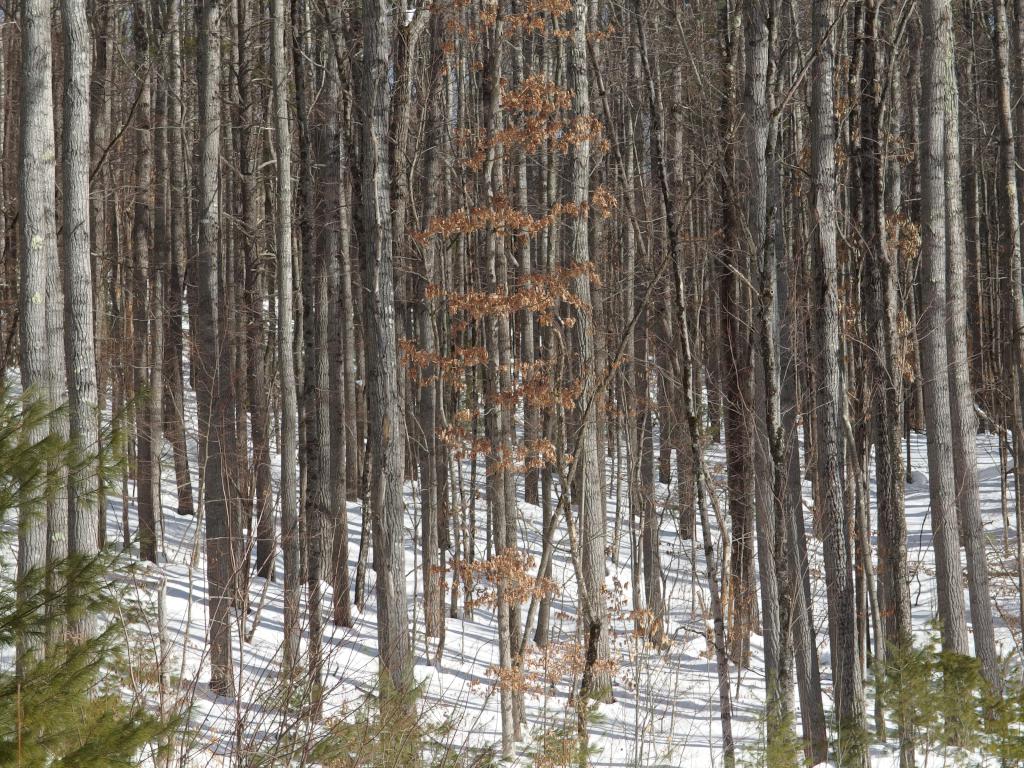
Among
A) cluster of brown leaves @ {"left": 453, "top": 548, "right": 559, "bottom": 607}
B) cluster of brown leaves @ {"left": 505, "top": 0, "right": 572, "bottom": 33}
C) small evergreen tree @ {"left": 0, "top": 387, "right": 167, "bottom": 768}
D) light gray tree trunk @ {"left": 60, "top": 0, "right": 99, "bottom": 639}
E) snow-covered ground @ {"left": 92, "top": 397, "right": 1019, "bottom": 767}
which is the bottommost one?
snow-covered ground @ {"left": 92, "top": 397, "right": 1019, "bottom": 767}

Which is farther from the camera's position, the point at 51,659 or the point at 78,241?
the point at 78,241

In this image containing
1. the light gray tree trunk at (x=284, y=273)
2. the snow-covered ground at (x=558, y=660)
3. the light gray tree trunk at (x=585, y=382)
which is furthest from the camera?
the light gray tree trunk at (x=284, y=273)

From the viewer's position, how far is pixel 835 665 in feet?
26.2

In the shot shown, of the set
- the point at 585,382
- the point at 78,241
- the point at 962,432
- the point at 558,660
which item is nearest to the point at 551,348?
the point at 585,382

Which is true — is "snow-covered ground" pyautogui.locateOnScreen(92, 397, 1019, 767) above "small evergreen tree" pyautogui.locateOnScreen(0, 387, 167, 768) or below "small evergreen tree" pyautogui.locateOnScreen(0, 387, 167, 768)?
below

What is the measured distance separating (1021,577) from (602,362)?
631cm

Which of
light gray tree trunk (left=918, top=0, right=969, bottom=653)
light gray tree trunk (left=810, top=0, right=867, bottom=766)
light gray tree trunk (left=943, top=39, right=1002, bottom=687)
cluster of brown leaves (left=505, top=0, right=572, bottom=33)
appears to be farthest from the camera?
light gray tree trunk (left=943, top=39, right=1002, bottom=687)

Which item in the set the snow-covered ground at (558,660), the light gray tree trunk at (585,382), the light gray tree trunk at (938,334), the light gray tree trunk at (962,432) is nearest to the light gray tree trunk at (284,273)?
the snow-covered ground at (558,660)

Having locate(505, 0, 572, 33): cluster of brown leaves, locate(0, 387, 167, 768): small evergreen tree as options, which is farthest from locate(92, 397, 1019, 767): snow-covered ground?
locate(505, 0, 572, 33): cluster of brown leaves

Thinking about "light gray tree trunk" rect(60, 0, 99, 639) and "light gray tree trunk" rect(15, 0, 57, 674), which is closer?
"light gray tree trunk" rect(15, 0, 57, 674)

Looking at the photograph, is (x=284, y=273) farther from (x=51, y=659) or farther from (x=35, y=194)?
(x=51, y=659)

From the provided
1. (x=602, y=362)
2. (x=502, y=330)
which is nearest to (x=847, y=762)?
(x=502, y=330)

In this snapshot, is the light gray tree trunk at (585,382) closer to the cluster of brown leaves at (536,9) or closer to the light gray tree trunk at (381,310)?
the cluster of brown leaves at (536,9)

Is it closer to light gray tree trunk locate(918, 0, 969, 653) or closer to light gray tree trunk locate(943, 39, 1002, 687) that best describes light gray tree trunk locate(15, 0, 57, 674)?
light gray tree trunk locate(918, 0, 969, 653)
